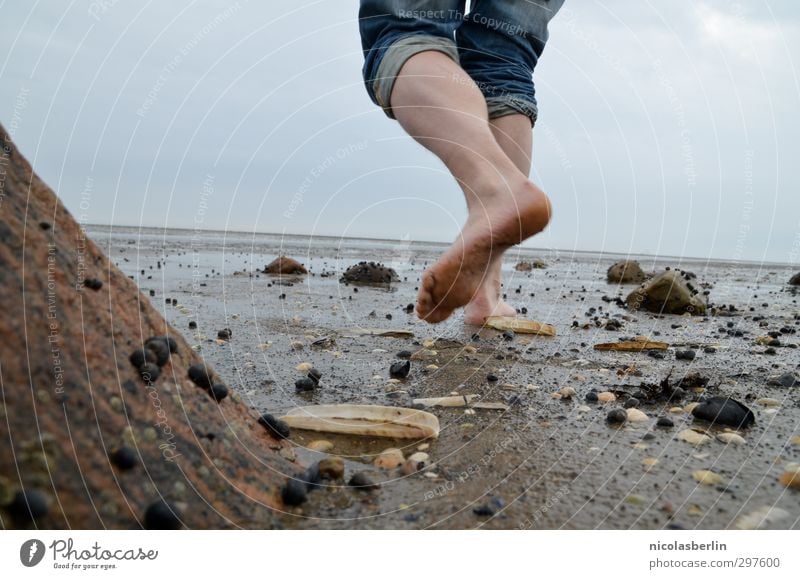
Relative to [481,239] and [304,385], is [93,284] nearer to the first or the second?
[304,385]

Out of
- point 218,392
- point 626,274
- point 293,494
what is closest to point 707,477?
point 293,494

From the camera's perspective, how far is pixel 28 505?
119cm

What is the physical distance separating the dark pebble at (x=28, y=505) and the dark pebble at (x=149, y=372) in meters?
0.44

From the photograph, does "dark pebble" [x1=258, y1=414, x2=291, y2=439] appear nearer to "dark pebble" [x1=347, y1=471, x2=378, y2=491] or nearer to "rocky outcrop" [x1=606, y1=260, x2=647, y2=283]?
"dark pebble" [x1=347, y1=471, x2=378, y2=491]

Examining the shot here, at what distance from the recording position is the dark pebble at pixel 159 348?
1.69m

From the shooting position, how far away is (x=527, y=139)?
405 centimetres

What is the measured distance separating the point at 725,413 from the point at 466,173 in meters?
1.62

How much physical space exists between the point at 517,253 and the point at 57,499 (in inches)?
984

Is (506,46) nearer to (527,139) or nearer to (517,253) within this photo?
(527,139)

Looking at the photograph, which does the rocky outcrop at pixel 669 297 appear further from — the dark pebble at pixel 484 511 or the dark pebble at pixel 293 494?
the dark pebble at pixel 293 494

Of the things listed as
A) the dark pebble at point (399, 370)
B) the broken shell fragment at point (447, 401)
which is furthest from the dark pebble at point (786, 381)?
the dark pebble at point (399, 370)

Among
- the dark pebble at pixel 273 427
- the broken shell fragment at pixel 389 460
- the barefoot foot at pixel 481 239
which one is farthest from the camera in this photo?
the barefoot foot at pixel 481 239

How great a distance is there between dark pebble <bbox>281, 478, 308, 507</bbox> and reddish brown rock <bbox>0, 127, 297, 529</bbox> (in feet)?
0.12
